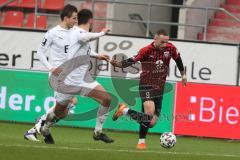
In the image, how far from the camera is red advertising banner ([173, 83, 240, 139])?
1820 cm

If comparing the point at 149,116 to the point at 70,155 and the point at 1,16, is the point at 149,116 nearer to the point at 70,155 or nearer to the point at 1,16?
the point at 70,155

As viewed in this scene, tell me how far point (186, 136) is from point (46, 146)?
6.36m

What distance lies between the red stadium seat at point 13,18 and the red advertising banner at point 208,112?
708 centimetres

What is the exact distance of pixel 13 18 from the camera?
Result: 78.8ft

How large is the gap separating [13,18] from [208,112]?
311 inches

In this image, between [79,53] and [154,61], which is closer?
[79,53]

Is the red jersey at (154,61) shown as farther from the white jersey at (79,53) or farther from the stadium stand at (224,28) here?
the stadium stand at (224,28)

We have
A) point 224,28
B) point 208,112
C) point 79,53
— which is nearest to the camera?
point 79,53

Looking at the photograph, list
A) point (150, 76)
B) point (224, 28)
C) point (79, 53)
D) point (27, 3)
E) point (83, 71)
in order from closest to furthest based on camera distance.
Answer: point (79, 53) < point (83, 71) < point (150, 76) < point (224, 28) < point (27, 3)

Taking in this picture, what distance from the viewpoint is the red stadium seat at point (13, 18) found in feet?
78.4

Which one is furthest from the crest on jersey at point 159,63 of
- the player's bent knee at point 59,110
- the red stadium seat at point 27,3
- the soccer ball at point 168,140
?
the red stadium seat at point 27,3

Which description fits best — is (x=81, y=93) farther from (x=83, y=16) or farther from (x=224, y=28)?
(x=224, y=28)

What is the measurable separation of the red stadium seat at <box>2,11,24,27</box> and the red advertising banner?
7077 mm

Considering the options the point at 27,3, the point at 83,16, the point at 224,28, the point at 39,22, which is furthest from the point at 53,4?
the point at 83,16
